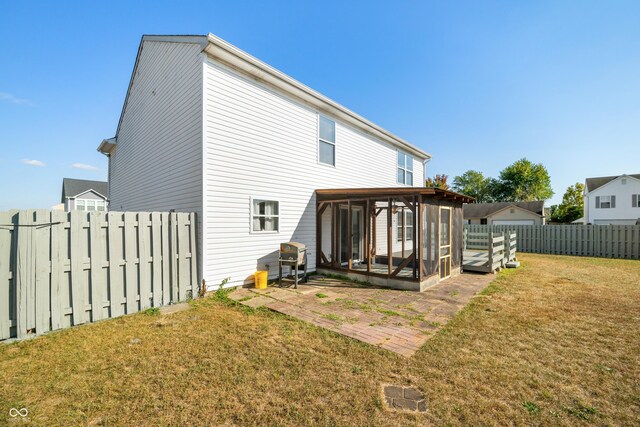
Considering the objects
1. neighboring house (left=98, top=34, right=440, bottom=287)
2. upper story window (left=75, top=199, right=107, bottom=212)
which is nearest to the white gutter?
neighboring house (left=98, top=34, right=440, bottom=287)

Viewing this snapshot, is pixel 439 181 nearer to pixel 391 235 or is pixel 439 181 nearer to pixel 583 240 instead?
pixel 583 240

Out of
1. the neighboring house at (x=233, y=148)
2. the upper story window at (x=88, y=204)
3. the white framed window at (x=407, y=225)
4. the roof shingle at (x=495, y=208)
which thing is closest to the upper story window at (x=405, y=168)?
the white framed window at (x=407, y=225)

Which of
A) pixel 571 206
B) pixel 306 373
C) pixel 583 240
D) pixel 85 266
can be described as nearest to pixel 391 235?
pixel 306 373

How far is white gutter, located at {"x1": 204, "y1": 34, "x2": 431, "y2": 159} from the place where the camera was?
6.57m

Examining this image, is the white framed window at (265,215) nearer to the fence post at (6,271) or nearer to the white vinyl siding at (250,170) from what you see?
the white vinyl siding at (250,170)

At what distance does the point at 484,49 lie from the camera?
10.3 metres

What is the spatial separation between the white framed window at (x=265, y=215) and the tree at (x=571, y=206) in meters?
54.8

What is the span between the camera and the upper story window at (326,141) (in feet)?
32.0

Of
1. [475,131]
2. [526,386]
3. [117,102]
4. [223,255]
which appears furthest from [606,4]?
[117,102]

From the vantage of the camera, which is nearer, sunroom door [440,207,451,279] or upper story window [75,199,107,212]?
sunroom door [440,207,451,279]

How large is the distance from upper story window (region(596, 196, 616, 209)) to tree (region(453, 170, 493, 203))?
29933mm

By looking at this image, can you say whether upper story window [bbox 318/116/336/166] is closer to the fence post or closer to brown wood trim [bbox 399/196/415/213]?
brown wood trim [bbox 399/196/415/213]

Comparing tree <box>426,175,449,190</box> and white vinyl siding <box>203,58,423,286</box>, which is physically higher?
tree <box>426,175,449,190</box>

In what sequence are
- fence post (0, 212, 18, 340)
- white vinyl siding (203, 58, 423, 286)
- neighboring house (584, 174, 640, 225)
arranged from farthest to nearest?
1. neighboring house (584, 174, 640, 225)
2. white vinyl siding (203, 58, 423, 286)
3. fence post (0, 212, 18, 340)
